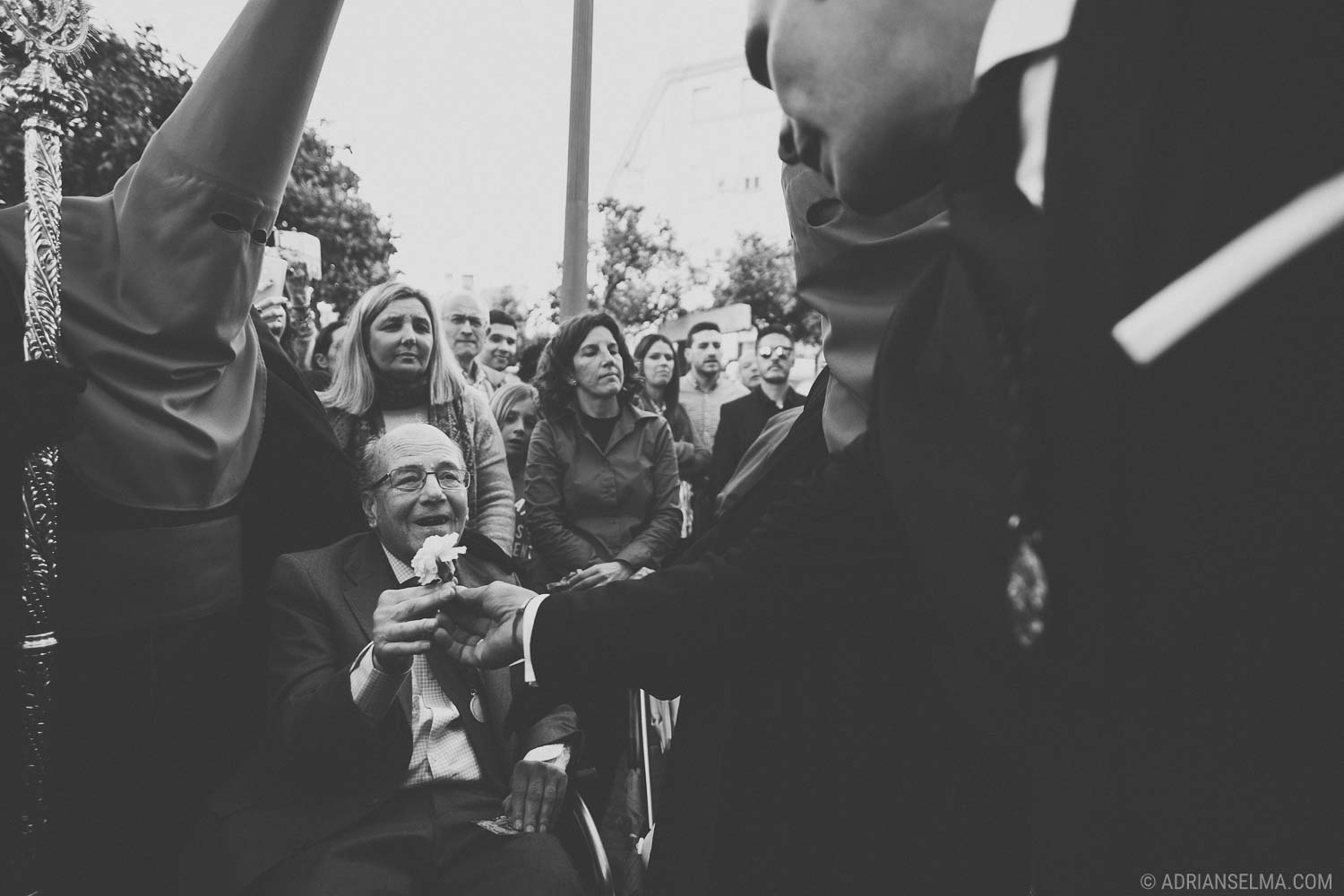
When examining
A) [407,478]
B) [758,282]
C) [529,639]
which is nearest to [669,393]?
[407,478]

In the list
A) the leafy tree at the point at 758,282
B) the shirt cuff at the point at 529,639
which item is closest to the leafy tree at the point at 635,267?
the leafy tree at the point at 758,282

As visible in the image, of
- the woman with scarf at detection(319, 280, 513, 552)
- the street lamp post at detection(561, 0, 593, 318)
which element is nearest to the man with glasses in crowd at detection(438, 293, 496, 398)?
the street lamp post at detection(561, 0, 593, 318)

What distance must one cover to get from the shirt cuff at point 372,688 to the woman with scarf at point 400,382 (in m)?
1.52

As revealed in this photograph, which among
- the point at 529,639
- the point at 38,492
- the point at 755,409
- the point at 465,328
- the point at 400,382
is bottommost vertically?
the point at 529,639

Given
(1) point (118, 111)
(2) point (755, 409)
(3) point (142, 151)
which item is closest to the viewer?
(3) point (142, 151)

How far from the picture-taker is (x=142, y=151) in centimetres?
425

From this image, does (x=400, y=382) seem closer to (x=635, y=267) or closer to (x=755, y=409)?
(x=755, y=409)

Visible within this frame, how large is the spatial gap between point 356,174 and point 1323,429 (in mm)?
16870

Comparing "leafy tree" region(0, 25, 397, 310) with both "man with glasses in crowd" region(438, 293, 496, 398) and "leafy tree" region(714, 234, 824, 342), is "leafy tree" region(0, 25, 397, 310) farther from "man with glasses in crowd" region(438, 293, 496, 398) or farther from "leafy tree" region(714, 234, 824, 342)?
"leafy tree" region(714, 234, 824, 342)

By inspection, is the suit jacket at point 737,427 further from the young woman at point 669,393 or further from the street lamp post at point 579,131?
the street lamp post at point 579,131

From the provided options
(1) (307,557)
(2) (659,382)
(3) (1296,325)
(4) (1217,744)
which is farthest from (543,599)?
(2) (659,382)

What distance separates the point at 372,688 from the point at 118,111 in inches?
278

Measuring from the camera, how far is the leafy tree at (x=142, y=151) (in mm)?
5680

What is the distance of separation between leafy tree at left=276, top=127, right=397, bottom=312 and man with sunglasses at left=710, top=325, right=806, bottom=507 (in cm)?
901
